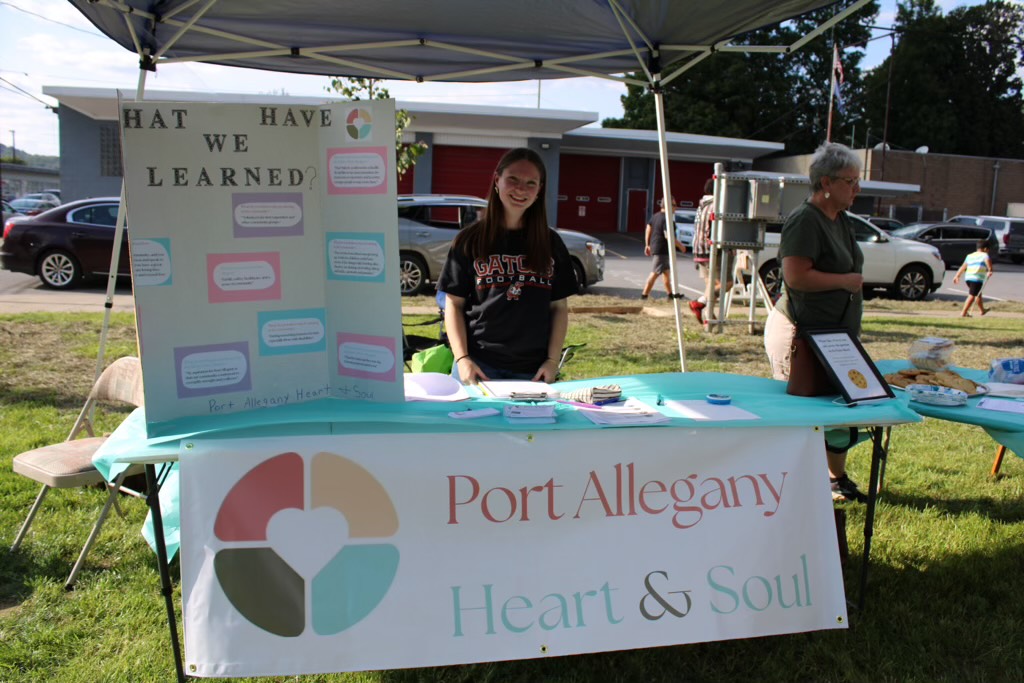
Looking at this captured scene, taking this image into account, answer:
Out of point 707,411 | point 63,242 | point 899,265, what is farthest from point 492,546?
A: point 899,265

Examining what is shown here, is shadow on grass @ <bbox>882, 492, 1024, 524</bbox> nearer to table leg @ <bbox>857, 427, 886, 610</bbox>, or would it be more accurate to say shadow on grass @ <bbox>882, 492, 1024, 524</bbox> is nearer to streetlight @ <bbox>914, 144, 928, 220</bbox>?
table leg @ <bbox>857, 427, 886, 610</bbox>

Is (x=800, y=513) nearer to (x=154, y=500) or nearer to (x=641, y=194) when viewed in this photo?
(x=154, y=500)

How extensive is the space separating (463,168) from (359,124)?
22.2 metres

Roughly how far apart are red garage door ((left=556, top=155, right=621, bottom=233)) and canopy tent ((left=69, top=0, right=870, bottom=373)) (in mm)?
24750

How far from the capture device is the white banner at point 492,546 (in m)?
2.28

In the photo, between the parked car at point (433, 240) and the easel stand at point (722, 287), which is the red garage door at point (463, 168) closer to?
the parked car at point (433, 240)

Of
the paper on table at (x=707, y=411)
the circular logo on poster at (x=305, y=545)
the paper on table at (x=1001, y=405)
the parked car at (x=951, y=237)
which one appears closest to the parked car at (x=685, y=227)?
the parked car at (x=951, y=237)

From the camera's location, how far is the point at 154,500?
2.38m

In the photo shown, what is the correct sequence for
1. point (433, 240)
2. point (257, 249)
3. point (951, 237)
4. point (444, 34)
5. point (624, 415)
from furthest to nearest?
point (951, 237)
point (433, 240)
point (444, 34)
point (624, 415)
point (257, 249)

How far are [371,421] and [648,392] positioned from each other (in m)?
1.16

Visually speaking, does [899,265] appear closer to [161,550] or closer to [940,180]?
[161,550]

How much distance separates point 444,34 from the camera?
174 inches

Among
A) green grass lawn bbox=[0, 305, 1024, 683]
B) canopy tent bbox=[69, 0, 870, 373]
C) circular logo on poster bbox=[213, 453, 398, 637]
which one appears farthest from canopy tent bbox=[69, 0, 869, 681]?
circular logo on poster bbox=[213, 453, 398, 637]

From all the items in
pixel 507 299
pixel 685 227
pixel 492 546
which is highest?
pixel 507 299
